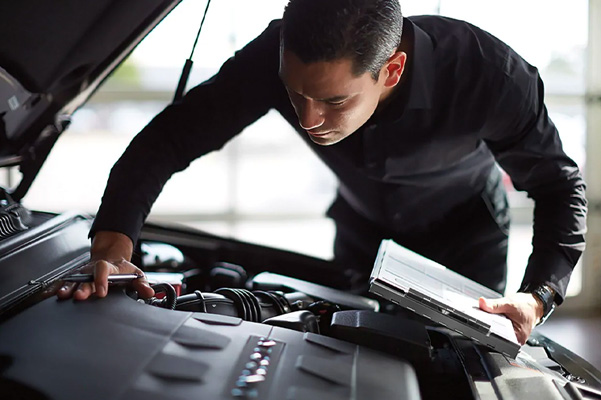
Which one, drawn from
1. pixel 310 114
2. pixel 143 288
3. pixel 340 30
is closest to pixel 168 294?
pixel 143 288

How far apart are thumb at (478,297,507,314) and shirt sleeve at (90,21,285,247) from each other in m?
0.66

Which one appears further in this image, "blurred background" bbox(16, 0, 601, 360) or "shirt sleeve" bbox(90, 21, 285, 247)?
"blurred background" bbox(16, 0, 601, 360)

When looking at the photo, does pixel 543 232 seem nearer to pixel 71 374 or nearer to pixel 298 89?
pixel 298 89

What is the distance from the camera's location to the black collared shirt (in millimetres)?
1322

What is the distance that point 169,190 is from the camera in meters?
4.80

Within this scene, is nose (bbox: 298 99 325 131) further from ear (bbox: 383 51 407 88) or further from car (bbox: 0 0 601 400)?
car (bbox: 0 0 601 400)

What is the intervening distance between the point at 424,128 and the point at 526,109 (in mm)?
224

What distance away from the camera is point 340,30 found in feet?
3.49

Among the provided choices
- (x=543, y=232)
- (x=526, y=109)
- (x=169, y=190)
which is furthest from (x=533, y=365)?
(x=169, y=190)

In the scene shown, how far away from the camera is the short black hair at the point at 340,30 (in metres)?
1.06

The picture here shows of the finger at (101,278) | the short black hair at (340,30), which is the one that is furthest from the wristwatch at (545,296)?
the finger at (101,278)

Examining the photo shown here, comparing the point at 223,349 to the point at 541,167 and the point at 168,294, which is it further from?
the point at 541,167

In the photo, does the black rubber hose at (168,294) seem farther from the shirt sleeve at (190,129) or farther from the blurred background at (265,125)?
the blurred background at (265,125)

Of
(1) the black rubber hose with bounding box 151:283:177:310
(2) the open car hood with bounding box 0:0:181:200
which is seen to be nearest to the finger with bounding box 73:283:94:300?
(1) the black rubber hose with bounding box 151:283:177:310
